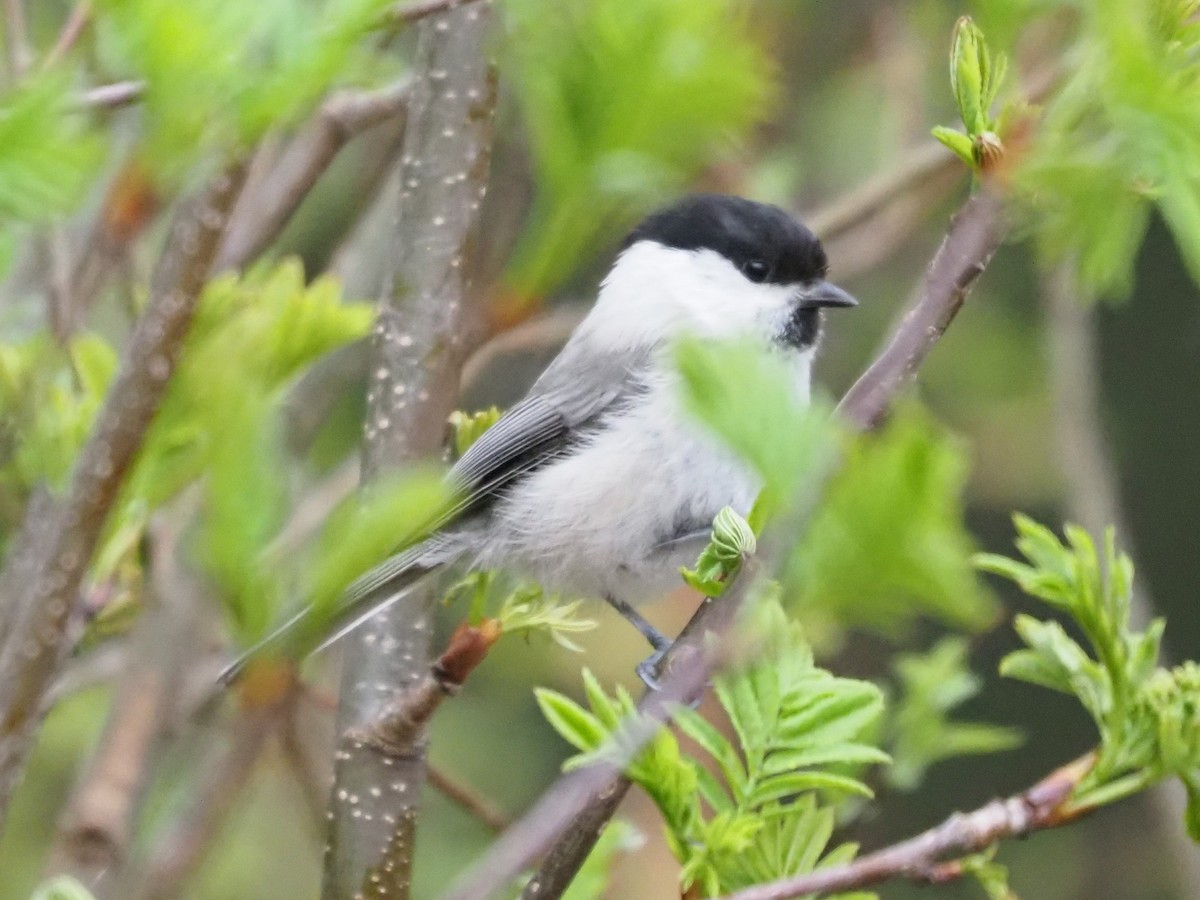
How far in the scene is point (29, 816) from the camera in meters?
1.99

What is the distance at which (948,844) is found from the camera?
589mm

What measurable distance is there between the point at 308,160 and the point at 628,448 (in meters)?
0.55

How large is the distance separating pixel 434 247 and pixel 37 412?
0.78 feet

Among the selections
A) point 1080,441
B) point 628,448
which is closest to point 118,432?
point 628,448

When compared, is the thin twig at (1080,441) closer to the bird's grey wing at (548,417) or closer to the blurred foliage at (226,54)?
the bird's grey wing at (548,417)

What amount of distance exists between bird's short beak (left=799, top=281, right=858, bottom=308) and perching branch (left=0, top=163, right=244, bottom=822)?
3.65 feet

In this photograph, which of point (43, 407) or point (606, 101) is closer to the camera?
point (606, 101)

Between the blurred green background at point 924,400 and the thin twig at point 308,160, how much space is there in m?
0.23

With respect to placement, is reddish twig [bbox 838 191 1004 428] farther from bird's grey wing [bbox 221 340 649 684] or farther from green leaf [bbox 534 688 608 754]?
bird's grey wing [bbox 221 340 649 684]

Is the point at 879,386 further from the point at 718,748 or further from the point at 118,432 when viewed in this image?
the point at 118,432

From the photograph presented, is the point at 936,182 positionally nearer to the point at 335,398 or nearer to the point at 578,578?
the point at 578,578

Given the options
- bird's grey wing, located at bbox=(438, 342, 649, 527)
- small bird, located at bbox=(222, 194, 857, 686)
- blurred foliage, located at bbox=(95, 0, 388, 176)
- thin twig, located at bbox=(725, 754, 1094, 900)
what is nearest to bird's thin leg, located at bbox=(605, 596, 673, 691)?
small bird, located at bbox=(222, 194, 857, 686)

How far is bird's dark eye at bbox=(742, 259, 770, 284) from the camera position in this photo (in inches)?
65.2

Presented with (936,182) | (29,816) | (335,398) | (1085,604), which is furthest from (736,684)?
(29,816)
